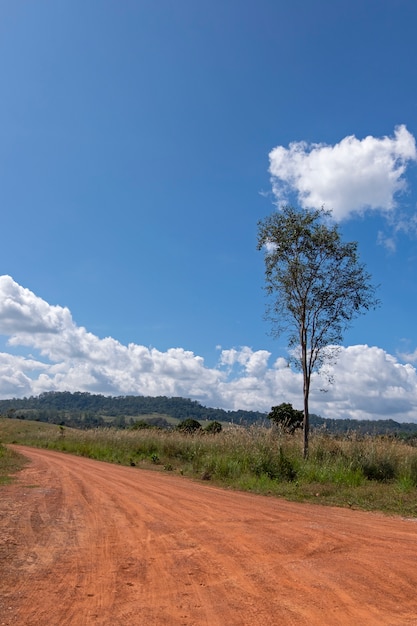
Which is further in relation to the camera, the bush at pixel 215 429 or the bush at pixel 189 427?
the bush at pixel 189 427

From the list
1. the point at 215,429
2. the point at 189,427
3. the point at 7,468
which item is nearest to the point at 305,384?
the point at 7,468

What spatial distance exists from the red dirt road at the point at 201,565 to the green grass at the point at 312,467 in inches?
85.9

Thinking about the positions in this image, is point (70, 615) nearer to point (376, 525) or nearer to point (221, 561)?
point (221, 561)

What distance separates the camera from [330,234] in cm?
1991

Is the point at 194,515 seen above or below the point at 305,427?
below

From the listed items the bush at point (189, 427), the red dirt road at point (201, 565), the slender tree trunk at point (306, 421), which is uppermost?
the slender tree trunk at point (306, 421)

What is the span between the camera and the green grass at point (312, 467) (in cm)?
1298

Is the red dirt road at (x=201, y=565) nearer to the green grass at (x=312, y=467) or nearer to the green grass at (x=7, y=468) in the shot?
the green grass at (x=312, y=467)

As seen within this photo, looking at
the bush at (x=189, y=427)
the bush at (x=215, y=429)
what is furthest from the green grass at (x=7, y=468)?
the bush at (x=189, y=427)

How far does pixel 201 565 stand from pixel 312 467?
1008 cm

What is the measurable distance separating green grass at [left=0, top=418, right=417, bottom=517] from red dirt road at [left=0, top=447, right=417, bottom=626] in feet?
7.16

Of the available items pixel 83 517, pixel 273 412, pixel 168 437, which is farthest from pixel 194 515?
pixel 273 412

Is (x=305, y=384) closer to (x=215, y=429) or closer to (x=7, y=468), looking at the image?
(x=7, y=468)

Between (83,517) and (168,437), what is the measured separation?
17.1m
